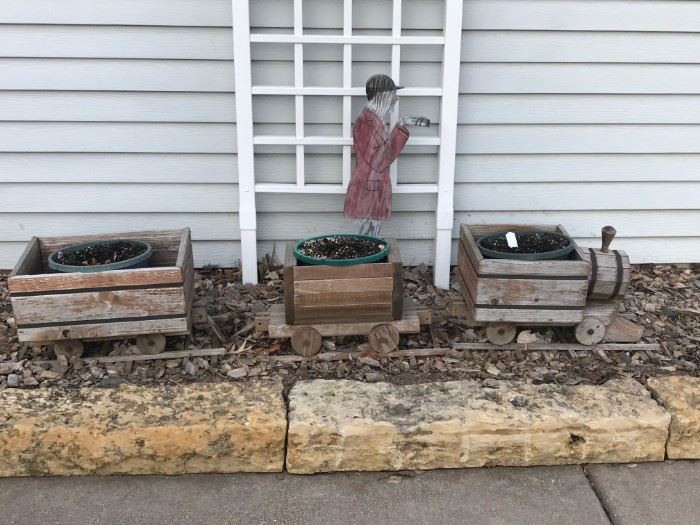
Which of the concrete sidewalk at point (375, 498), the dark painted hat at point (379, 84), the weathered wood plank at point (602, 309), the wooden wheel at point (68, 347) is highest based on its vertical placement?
the dark painted hat at point (379, 84)

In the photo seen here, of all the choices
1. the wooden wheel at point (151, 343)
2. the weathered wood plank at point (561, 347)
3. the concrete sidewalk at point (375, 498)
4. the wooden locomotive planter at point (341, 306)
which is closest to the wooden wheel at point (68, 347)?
the wooden wheel at point (151, 343)

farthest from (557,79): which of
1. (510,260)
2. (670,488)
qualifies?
(670,488)

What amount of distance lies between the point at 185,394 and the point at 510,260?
139 centimetres

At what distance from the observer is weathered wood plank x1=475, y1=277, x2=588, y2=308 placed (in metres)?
2.87

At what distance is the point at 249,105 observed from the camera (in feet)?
10.7

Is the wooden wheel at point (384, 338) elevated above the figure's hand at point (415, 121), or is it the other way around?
the figure's hand at point (415, 121)

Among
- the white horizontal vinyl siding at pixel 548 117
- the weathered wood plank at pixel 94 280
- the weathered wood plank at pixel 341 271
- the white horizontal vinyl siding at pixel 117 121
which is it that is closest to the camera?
the weathered wood plank at pixel 94 280

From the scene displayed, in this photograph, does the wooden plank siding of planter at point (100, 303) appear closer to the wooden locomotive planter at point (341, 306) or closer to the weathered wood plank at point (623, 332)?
the wooden locomotive planter at point (341, 306)

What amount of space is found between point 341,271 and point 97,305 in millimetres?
975

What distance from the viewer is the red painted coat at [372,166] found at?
3141 mm

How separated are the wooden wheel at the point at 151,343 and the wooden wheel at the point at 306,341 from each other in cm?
55

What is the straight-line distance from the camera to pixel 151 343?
290 cm

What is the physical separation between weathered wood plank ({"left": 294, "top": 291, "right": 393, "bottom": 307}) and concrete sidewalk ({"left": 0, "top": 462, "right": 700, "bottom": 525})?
2.33ft

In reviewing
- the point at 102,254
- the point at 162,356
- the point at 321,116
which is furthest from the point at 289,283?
the point at 321,116
